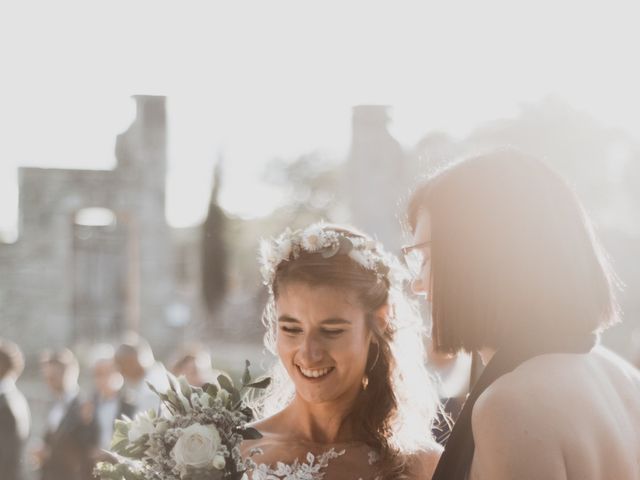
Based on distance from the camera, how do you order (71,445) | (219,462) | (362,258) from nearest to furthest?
(219,462), (362,258), (71,445)

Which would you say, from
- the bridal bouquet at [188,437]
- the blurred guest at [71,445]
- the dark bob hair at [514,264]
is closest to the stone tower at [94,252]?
the blurred guest at [71,445]

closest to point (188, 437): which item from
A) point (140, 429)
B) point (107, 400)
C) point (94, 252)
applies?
point (140, 429)

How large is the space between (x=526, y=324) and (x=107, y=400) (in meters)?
6.76

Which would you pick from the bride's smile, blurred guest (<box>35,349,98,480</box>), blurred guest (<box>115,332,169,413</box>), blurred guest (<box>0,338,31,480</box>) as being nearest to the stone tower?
blurred guest (<box>115,332,169,413</box>)

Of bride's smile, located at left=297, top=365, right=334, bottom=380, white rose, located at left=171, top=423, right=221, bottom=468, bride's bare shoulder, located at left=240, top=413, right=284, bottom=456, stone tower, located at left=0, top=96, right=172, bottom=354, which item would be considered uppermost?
bride's smile, located at left=297, top=365, right=334, bottom=380

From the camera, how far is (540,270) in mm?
2627

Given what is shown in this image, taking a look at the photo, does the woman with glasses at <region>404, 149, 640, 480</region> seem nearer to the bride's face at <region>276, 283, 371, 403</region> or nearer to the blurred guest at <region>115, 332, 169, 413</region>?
the bride's face at <region>276, 283, 371, 403</region>

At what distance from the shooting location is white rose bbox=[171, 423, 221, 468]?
306 cm

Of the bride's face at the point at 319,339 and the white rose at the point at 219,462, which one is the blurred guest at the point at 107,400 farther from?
the white rose at the point at 219,462

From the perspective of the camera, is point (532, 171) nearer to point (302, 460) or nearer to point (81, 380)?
point (302, 460)

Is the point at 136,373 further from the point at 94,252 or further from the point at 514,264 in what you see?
the point at 94,252

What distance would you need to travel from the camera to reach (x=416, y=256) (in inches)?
121

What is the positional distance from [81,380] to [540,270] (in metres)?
17.7

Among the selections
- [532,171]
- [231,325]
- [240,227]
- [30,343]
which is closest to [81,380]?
[30,343]
